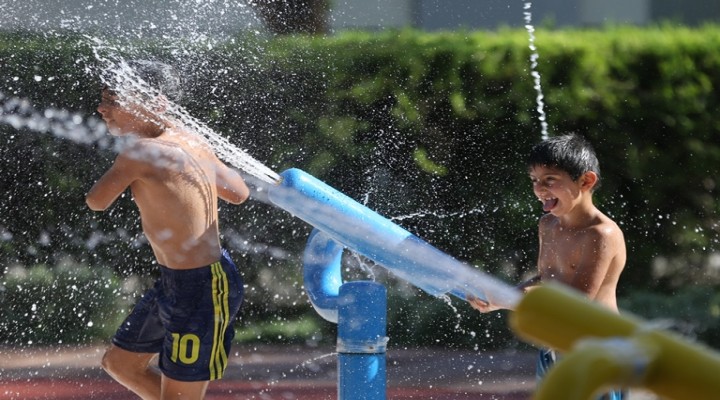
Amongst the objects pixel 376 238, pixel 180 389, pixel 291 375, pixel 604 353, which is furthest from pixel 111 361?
pixel 604 353

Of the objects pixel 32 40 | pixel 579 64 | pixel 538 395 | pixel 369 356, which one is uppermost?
pixel 538 395

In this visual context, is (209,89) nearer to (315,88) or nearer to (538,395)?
(315,88)

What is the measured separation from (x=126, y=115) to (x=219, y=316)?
0.66m

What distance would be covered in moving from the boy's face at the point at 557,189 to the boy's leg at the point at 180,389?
3.65ft

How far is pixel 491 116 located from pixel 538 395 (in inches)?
222

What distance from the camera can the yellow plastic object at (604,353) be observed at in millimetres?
853

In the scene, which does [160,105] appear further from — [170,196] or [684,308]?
[684,308]

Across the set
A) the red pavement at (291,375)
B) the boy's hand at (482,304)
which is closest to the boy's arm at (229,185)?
the boy's hand at (482,304)

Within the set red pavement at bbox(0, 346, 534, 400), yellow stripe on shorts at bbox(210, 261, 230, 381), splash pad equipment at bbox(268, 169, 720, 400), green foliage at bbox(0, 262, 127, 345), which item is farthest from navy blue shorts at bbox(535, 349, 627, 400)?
green foliage at bbox(0, 262, 127, 345)

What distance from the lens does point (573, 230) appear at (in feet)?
10.9

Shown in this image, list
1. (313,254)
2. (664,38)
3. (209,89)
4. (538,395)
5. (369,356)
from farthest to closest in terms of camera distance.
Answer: (664,38) < (209,89) < (313,254) < (369,356) < (538,395)

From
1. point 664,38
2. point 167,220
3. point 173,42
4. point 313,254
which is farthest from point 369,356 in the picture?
point 664,38

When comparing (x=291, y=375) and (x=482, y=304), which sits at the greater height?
(x=482, y=304)

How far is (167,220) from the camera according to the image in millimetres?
3318
